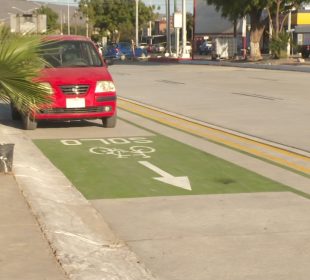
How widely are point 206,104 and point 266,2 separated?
25.2 m

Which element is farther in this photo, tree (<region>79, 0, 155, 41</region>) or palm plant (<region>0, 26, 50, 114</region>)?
tree (<region>79, 0, 155, 41</region>)

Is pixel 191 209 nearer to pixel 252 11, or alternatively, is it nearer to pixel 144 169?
pixel 144 169

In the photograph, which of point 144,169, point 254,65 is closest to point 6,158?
point 144,169

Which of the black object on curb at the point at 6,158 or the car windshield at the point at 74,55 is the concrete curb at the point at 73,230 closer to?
the black object on curb at the point at 6,158

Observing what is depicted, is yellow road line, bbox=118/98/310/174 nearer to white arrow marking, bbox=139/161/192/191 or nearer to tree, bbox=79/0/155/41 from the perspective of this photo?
white arrow marking, bbox=139/161/192/191

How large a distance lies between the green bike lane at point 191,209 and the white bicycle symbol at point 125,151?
0.6 inches

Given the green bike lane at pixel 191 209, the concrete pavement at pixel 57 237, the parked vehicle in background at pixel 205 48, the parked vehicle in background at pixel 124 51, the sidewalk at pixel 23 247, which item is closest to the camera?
the sidewalk at pixel 23 247

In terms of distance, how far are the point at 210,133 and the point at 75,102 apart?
2519 millimetres

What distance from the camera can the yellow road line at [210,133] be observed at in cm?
929

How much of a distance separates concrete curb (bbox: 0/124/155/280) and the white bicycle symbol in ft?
4.28

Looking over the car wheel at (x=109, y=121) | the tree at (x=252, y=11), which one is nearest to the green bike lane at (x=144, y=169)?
the car wheel at (x=109, y=121)

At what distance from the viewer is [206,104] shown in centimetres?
1733

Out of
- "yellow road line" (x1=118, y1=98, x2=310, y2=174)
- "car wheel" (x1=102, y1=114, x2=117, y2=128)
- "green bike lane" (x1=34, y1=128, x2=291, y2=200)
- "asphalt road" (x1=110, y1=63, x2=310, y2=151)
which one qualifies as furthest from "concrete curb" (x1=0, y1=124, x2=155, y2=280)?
"asphalt road" (x1=110, y1=63, x2=310, y2=151)

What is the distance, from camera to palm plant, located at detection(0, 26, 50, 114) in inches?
280
